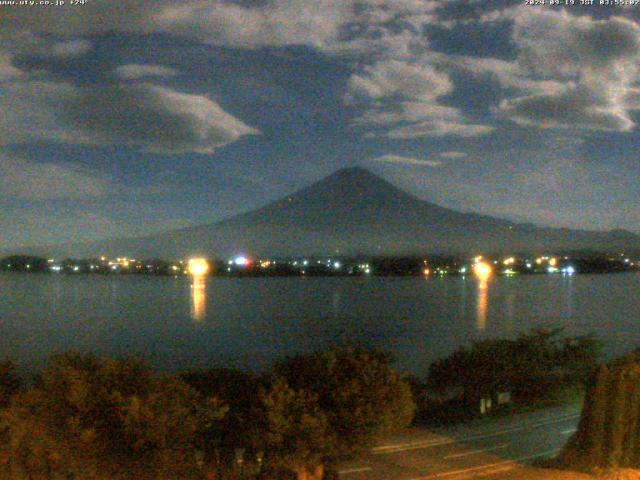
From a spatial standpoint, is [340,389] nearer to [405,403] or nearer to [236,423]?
[405,403]

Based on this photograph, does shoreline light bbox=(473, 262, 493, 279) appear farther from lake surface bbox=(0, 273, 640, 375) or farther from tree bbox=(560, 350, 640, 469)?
tree bbox=(560, 350, 640, 469)

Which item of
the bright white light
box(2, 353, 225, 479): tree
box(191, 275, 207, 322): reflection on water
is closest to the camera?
box(2, 353, 225, 479): tree

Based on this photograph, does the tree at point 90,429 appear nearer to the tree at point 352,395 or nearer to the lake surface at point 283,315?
the tree at point 352,395

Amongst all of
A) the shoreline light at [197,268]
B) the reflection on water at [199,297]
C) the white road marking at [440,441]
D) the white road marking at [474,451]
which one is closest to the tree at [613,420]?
the white road marking at [474,451]

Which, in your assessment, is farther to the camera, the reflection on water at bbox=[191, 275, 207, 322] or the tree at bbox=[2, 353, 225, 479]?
the reflection on water at bbox=[191, 275, 207, 322]

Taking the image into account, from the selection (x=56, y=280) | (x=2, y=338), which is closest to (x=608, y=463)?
(x=2, y=338)

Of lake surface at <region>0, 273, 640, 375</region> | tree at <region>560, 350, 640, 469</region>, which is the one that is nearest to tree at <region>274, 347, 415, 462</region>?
tree at <region>560, 350, 640, 469</region>

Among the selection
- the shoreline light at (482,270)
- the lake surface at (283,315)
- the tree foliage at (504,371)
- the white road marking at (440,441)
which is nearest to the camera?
the white road marking at (440,441)
